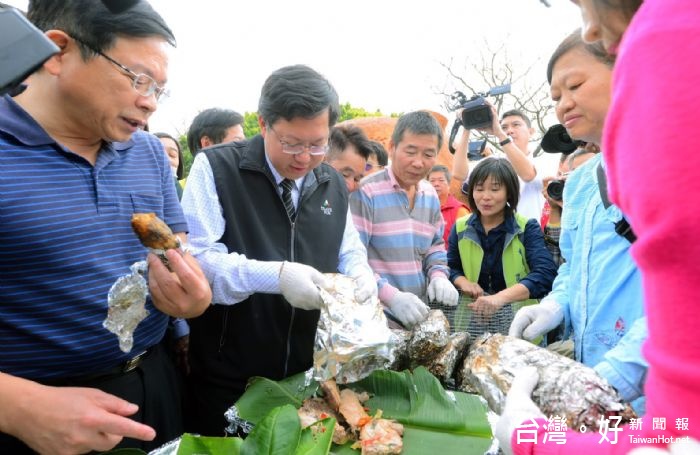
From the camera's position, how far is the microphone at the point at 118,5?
1.24 meters

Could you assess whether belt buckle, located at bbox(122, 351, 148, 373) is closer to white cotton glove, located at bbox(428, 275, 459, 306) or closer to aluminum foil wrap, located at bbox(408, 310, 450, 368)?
aluminum foil wrap, located at bbox(408, 310, 450, 368)

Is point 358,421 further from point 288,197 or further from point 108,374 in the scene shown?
point 288,197

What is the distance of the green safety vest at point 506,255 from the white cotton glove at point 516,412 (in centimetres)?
190

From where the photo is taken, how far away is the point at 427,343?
1914 millimetres

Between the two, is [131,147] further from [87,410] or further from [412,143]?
[412,143]

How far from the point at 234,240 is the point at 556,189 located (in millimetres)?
2385

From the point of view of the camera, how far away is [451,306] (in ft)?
9.12

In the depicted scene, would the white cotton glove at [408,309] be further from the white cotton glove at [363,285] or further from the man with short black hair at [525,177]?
the man with short black hair at [525,177]

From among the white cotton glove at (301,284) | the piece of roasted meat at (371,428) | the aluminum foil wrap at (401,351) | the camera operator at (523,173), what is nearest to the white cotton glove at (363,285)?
the white cotton glove at (301,284)

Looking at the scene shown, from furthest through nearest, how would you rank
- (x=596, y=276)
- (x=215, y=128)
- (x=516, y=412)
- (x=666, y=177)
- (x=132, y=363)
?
(x=215, y=128), (x=596, y=276), (x=132, y=363), (x=516, y=412), (x=666, y=177)

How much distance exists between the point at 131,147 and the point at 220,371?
910 mm

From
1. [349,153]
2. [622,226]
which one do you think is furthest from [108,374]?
[349,153]

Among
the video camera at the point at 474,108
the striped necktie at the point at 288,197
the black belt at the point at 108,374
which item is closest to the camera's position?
the black belt at the point at 108,374

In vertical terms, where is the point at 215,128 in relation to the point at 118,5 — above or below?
below
